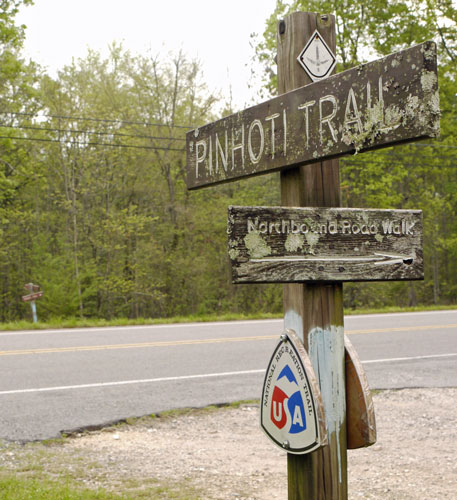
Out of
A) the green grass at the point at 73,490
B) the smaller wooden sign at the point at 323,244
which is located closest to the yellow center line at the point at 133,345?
the green grass at the point at 73,490

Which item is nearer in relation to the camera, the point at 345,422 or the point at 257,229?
the point at 257,229

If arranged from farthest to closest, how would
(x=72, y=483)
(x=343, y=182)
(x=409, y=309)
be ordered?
(x=343, y=182), (x=409, y=309), (x=72, y=483)

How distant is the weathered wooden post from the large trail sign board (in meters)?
0.15

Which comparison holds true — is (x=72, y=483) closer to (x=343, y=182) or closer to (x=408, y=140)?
(x=408, y=140)

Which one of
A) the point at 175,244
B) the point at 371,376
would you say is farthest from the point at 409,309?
the point at 371,376

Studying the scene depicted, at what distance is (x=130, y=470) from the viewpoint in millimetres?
4578

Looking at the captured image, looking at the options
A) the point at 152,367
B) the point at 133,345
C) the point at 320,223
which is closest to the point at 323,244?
the point at 320,223

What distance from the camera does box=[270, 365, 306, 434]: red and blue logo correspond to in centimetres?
232

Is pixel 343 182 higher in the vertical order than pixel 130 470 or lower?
higher

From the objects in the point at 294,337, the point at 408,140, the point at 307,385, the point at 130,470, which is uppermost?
the point at 408,140

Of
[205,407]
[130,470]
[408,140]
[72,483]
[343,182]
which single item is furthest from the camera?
[343,182]

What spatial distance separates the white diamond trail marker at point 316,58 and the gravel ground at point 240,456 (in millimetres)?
2776

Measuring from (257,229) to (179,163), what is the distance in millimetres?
20151

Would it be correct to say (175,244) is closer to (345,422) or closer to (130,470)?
(130,470)
